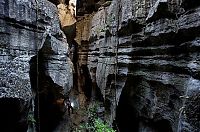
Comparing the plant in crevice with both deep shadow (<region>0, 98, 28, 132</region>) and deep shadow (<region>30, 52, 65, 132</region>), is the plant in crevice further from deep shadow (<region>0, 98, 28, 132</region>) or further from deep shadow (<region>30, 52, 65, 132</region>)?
deep shadow (<region>30, 52, 65, 132</region>)

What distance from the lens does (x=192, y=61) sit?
6.32m

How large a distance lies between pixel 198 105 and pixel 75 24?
15510 mm

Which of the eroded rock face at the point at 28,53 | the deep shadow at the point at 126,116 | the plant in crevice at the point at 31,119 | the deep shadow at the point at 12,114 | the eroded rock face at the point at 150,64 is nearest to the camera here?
the eroded rock face at the point at 150,64

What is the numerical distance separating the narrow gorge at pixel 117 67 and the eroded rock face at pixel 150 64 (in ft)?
0.09

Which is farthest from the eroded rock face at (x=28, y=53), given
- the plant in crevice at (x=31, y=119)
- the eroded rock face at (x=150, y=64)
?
the eroded rock face at (x=150, y=64)

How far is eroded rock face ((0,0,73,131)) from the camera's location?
780 cm

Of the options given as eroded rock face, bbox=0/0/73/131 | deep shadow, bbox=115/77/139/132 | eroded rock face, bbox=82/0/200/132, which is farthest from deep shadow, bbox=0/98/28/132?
deep shadow, bbox=115/77/139/132

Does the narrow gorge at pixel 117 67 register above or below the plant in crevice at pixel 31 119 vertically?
above

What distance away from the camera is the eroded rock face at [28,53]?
25.6 feet

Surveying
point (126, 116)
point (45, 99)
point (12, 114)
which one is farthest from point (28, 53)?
point (126, 116)

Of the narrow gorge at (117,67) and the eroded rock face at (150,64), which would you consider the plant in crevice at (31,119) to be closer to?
the narrow gorge at (117,67)

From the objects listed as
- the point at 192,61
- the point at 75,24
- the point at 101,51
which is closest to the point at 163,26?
the point at 192,61

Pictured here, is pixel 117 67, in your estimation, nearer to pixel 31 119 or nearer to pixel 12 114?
pixel 31 119

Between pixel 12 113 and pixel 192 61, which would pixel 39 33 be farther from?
pixel 192 61
